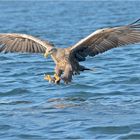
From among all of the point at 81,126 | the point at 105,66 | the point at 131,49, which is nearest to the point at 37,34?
the point at 131,49

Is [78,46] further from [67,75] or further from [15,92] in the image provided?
[15,92]

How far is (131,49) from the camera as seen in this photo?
19594 millimetres

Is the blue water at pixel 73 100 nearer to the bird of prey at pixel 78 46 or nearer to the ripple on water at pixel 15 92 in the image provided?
the ripple on water at pixel 15 92

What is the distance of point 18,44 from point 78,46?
1247 mm

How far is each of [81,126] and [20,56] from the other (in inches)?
352

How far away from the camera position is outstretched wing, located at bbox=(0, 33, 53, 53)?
486 inches

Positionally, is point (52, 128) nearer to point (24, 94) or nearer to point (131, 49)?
point (24, 94)

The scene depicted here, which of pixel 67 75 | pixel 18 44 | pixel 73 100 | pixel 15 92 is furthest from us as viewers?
pixel 15 92

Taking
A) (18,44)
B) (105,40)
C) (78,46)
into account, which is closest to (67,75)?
(78,46)

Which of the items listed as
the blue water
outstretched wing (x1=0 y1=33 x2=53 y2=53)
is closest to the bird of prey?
outstretched wing (x1=0 y1=33 x2=53 y2=53)

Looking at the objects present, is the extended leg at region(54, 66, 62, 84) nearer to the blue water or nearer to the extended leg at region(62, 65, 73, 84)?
the extended leg at region(62, 65, 73, 84)

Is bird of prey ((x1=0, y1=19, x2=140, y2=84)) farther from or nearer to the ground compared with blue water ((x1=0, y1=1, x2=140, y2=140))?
farther from the ground

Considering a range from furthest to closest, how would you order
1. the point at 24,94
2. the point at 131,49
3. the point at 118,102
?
the point at 131,49
the point at 24,94
the point at 118,102

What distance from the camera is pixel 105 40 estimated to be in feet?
38.8
